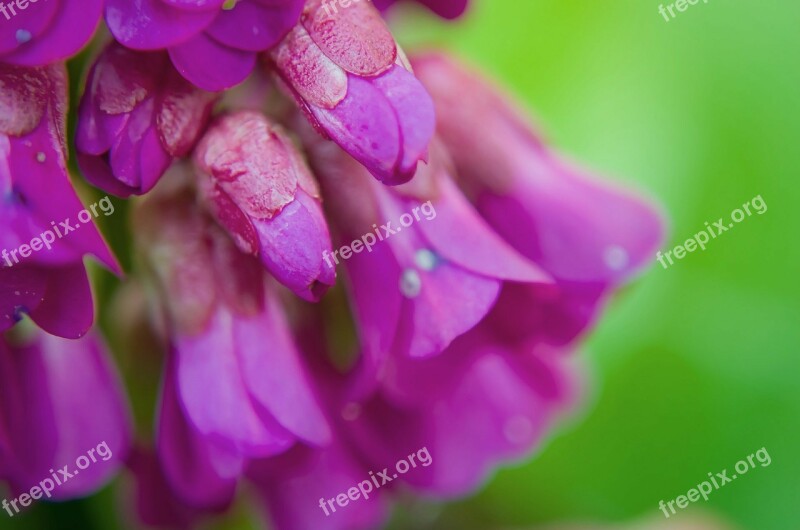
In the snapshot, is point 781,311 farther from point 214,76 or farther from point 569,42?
point 214,76

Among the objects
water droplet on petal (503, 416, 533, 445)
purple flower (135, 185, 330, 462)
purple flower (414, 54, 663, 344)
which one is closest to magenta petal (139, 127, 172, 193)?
purple flower (135, 185, 330, 462)

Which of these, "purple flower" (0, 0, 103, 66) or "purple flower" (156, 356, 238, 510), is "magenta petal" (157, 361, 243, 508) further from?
"purple flower" (0, 0, 103, 66)

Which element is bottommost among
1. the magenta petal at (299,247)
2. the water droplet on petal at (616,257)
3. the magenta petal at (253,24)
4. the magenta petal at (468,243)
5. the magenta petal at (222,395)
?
the magenta petal at (222,395)

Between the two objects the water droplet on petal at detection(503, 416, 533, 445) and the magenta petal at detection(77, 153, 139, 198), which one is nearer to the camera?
the magenta petal at detection(77, 153, 139, 198)

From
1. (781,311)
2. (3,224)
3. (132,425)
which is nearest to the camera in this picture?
(3,224)

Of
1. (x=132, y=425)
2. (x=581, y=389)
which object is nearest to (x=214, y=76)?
(x=132, y=425)

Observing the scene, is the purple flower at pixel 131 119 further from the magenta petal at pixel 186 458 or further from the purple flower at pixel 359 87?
the magenta petal at pixel 186 458

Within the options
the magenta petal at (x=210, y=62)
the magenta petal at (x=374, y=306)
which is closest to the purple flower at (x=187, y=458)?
the magenta petal at (x=374, y=306)
